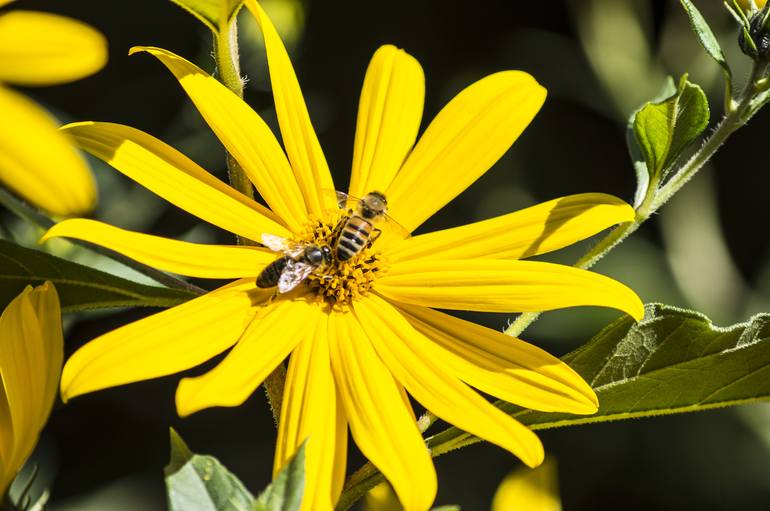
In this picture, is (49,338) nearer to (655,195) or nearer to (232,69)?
(232,69)

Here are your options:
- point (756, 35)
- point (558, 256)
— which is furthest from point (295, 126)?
point (558, 256)

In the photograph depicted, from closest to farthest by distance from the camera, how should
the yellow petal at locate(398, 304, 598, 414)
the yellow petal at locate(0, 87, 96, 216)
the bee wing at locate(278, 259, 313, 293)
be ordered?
the yellow petal at locate(0, 87, 96, 216) < the yellow petal at locate(398, 304, 598, 414) < the bee wing at locate(278, 259, 313, 293)

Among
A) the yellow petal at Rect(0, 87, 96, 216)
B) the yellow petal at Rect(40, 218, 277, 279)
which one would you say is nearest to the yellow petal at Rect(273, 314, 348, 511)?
the yellow petal at Rect(40, 218, 277, 279)

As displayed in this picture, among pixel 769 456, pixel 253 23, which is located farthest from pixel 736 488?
pixel 253 23

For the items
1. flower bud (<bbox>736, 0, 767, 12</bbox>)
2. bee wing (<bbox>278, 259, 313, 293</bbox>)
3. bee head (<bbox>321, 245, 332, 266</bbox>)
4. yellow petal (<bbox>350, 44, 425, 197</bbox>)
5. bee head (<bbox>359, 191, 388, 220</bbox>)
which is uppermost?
flower bud (<bbox>736, 0, 767, 12</bbox>)

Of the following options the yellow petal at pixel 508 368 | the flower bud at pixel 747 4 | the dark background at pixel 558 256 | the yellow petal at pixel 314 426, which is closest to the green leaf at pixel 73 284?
the yellow petal at pixel 314 426

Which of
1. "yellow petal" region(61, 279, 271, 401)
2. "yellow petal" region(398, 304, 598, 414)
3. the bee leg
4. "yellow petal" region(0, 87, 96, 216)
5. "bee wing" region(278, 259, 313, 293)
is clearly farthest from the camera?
the bee leg

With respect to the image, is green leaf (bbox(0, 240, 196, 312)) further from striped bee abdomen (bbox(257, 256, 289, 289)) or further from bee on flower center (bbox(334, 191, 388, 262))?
bee on flower center (bbox(334, 191, 388, 262))

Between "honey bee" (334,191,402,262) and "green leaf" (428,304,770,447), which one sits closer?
"green leaf" (428,304,770,447)
